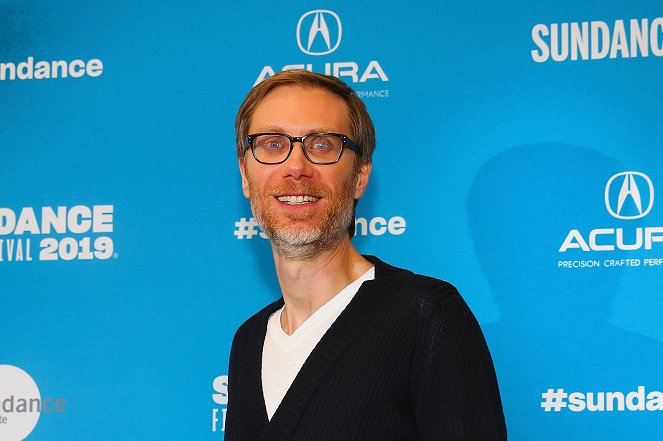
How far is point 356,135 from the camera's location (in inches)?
71.6

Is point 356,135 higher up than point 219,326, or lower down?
higher up

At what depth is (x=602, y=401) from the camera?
2.32 m

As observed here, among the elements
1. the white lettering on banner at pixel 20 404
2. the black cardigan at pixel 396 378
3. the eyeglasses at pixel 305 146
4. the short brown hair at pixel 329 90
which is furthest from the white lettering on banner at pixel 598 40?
the white lettering on banner at pixel 20 404

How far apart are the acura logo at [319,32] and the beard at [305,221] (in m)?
0.95

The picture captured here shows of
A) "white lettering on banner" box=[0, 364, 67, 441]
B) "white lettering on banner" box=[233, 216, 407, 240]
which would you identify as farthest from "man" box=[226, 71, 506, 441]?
"white lettering on banner" box=[0, 364, 67, 441]

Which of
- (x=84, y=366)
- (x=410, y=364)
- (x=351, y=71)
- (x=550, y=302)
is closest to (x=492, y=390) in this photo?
(x=410, y=364)

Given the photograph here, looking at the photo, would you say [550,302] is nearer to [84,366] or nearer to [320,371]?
[320,371]

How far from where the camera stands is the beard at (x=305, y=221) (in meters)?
1.71

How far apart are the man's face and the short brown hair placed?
2 centimetres

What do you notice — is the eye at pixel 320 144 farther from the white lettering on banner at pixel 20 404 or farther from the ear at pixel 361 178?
the white lettering on banner at pixel 20 404

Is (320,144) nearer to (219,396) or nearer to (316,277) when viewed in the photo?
(316,277)

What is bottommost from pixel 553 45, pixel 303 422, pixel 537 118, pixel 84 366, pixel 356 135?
pixel 303 422

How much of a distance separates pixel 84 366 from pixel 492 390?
1.55 m

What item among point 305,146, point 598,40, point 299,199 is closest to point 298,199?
point 299,199
